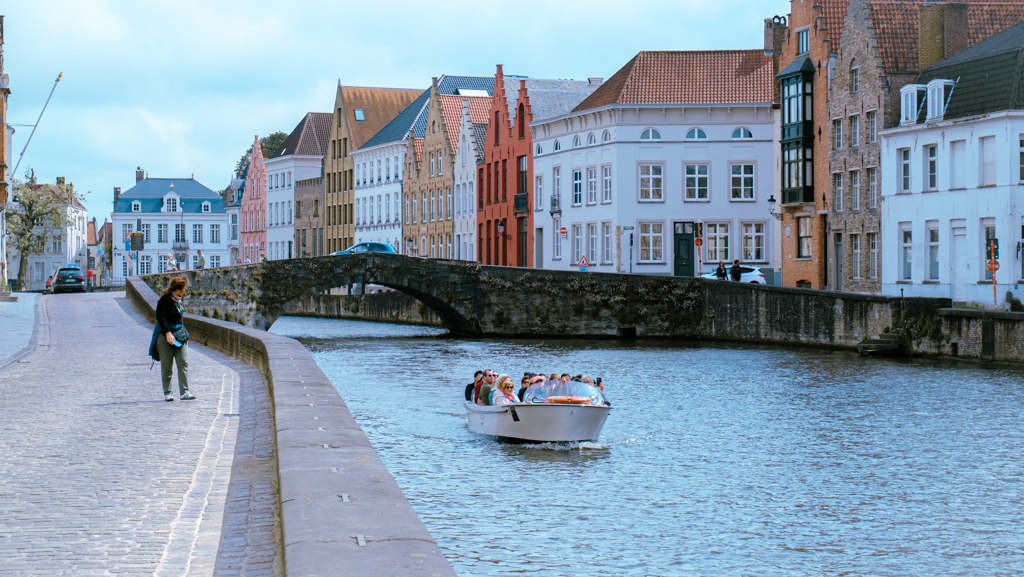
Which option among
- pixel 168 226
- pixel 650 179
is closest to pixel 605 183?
pixel 650 179

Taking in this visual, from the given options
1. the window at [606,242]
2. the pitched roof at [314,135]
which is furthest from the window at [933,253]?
the pitched roof at [314,135]

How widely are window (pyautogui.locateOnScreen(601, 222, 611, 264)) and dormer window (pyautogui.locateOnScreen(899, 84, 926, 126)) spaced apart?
1769 centimetres

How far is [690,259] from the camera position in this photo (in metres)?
60.0

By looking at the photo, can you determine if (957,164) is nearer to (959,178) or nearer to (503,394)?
(959,178)

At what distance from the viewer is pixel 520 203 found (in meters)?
69.4

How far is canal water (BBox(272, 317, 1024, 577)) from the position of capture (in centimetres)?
1312

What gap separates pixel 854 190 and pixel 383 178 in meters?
48.0

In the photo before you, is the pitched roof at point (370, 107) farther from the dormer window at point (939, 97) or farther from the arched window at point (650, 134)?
the dormer window at point (939, 97)

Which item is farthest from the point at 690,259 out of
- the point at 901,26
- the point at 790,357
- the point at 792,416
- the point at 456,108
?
the point at 792,416

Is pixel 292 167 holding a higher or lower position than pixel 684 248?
higher

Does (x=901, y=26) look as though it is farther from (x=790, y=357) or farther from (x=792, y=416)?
(x=792, y=416)

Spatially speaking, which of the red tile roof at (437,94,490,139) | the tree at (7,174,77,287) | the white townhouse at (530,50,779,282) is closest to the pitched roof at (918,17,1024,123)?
the white townhouse at (530,50,779,282)

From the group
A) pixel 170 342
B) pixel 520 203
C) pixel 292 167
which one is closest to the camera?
pixel 170 342

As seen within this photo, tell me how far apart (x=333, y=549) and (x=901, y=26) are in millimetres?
45999
